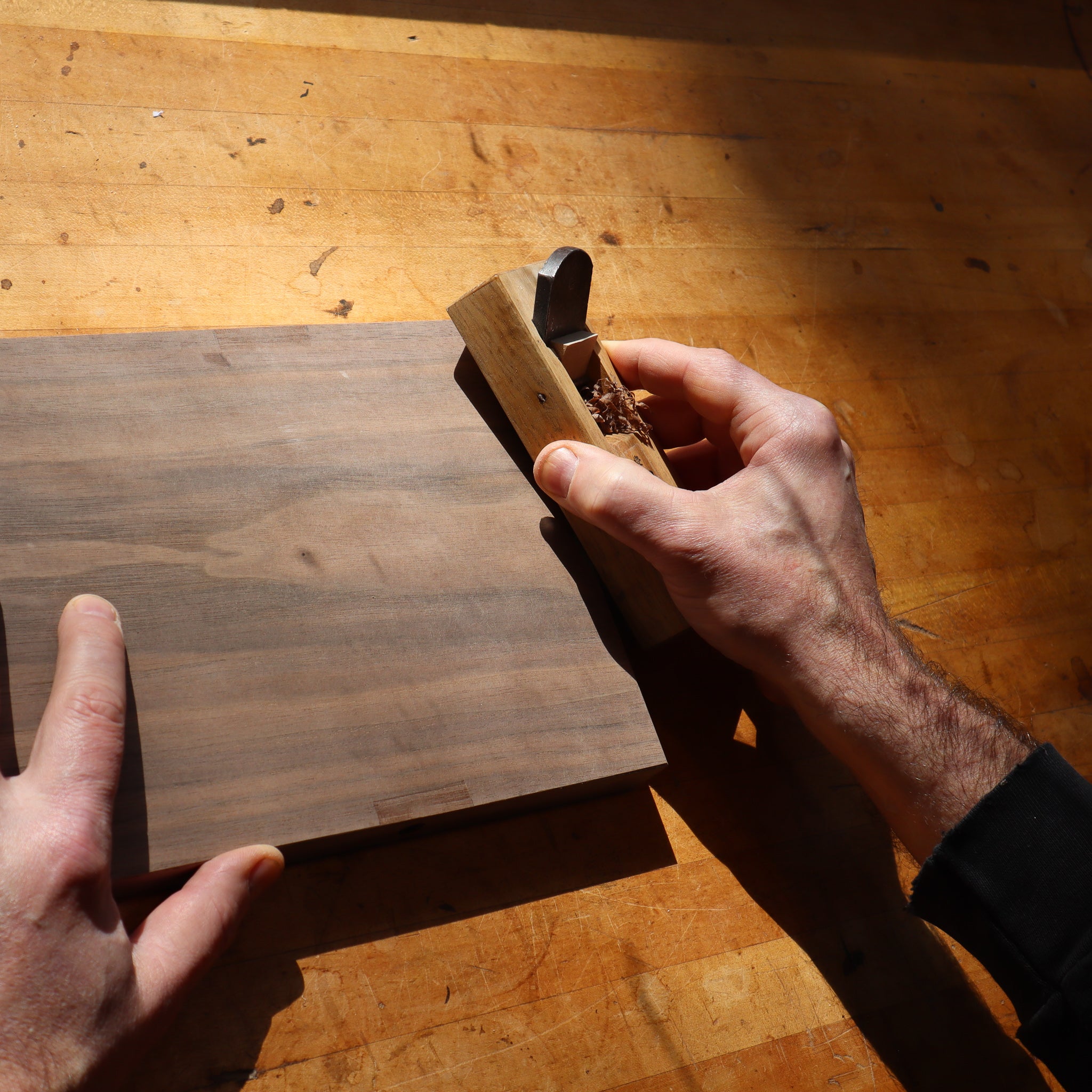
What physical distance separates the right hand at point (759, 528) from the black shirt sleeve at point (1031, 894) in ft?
0.63

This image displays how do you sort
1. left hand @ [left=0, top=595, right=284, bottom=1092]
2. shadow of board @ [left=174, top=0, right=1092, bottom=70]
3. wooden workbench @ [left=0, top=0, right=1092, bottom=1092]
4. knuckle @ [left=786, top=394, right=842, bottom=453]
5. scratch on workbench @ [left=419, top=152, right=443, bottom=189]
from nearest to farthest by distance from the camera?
left hand @ [left=0, top=595, right=284, bottom=1092]
wooden workbench @ [left=0, top=0, right=1092, bottom=1092]
knuckle @ [left=786, top=394, right=842, bottom=453]
scratch on workbench @ [left=419, top=152, right=443, bottom=189]
shadow of board @ [left=174, top=0, right=1092, bottom=70]

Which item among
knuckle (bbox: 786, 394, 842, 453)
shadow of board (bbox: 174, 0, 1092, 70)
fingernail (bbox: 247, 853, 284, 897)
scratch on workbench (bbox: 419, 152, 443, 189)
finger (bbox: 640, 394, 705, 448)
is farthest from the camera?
shadow of board (bbox: 174, 0, 1092, 70)

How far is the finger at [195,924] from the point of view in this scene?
2.04 feet

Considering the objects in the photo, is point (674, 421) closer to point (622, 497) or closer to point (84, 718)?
point (622, 497)

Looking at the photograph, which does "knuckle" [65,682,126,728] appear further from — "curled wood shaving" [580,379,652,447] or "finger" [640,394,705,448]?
"finger" [640,394,705,448]

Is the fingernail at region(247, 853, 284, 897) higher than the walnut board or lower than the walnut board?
lower

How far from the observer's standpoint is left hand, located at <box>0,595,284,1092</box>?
21.8 inches

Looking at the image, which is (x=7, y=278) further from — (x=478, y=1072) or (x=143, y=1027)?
(x=478, y=1072)

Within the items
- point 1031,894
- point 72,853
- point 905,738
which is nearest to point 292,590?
point 72,853

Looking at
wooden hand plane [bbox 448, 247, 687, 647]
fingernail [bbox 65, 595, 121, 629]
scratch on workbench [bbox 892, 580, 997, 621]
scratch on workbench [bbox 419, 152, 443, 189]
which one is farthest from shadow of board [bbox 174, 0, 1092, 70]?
scratch on workbench [bbox 892, 580, 997, 621]

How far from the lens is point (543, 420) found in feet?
2.83

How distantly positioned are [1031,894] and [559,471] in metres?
0.61

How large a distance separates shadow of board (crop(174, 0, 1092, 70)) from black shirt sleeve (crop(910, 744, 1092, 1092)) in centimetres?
129

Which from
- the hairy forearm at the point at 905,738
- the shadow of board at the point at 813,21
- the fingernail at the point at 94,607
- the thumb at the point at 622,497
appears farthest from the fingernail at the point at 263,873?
the shadow of board at the point at 813,21
